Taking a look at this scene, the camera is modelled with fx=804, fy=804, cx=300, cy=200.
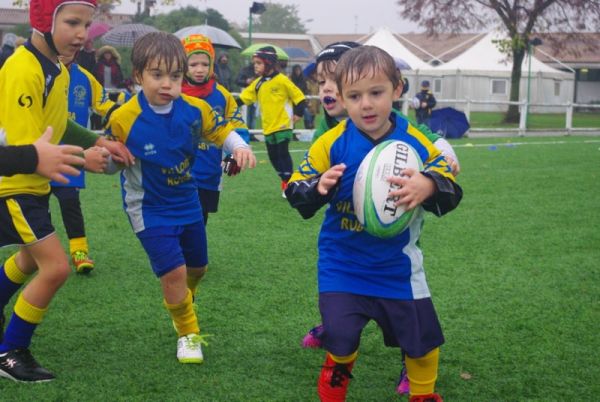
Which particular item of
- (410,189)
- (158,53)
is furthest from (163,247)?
(410,189)

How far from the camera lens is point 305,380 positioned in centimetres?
428

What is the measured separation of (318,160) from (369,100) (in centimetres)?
34

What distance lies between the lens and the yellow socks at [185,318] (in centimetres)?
463

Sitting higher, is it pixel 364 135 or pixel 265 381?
pixel 364 135

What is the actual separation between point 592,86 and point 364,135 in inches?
2540

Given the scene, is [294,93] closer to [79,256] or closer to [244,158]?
[79,256]

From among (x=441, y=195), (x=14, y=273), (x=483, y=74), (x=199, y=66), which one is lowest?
(x=14, y=273)

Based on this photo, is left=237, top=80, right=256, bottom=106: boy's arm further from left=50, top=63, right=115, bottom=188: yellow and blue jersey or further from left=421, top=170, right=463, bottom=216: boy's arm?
left=421, top=170, right=463, bottom=216: boy's arm

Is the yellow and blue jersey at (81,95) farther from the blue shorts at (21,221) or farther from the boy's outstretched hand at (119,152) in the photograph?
the blue shorts at (21,221)

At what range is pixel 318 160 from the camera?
3.55 m

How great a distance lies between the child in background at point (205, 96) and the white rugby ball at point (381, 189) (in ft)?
10.2

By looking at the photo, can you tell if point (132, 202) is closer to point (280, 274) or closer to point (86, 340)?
point (86, 340)

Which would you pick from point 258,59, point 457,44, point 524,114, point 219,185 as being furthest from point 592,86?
point 219,185

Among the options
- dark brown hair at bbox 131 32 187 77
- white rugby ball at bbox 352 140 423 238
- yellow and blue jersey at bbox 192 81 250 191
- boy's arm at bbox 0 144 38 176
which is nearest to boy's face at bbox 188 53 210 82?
yellow and blue jersey at bbox 192 81 250 191
